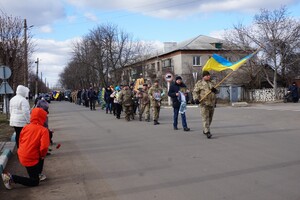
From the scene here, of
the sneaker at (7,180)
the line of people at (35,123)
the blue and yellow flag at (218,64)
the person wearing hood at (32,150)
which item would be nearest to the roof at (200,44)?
the line of people at (35,123)

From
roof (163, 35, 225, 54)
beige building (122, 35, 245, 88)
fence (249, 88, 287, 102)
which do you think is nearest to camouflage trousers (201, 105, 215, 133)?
fence (249, 88, 287, 102)

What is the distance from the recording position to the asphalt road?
5582 mm

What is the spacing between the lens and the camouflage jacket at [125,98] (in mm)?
Result: 17719

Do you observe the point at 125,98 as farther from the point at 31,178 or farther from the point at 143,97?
the point at 31,178

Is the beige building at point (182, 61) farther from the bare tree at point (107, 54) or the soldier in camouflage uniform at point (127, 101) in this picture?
the soldier in camouflage uniform at point (127, 101)

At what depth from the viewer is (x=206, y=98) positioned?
10.7 meters

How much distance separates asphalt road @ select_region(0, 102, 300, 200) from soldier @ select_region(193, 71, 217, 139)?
479 millimetres

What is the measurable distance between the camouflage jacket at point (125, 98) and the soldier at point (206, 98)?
23.4ft

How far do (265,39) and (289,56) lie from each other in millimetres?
2588

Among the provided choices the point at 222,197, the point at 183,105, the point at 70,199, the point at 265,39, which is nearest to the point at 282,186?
the point at 222,197

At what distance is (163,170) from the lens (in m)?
6.95

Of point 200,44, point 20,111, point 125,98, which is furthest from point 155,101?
point 200,44

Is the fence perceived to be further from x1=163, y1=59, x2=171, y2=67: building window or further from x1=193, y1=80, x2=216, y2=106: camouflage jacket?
x1=163, y1=59, x2=171, y2=67: building window

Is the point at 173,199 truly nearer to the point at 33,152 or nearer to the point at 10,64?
the point at 33,152
